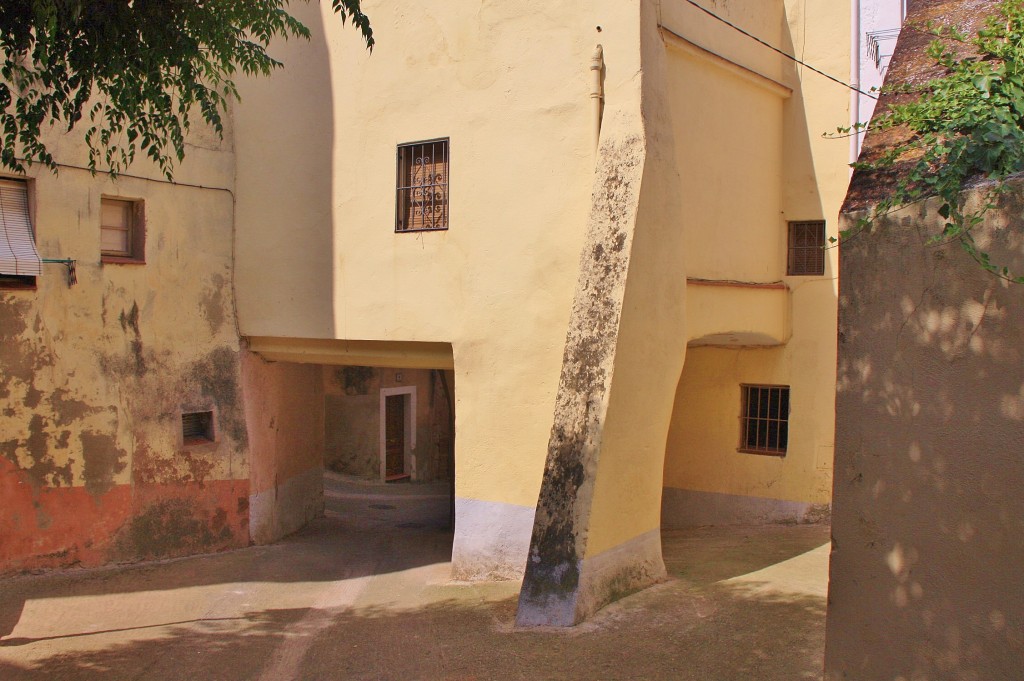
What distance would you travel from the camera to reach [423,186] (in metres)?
10.6

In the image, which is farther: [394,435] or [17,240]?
[394,435]

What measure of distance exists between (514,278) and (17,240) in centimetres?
561

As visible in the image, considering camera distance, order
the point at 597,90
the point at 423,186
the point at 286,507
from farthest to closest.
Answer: the point at 286,507 → the point at 423,186 → the point at 597,90

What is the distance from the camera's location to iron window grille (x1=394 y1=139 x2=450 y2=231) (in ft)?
34.5

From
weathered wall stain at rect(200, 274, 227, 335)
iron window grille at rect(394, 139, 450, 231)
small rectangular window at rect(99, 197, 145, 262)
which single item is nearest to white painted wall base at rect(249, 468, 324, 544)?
weathered wall stain at rect(200, 274, 227, 335)

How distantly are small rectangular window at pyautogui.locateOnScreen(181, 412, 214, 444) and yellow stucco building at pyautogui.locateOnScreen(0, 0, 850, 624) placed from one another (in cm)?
4

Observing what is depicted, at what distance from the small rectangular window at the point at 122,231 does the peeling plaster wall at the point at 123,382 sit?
140 millimetres

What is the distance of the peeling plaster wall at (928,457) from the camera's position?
4695 millimetres

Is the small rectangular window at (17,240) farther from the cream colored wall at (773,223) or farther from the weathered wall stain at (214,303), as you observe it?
the cream colored wall at (773,223)

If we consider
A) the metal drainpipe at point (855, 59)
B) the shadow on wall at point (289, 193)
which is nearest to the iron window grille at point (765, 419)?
the metal drainpipe at point (855, 59)

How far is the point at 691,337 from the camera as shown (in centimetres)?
997

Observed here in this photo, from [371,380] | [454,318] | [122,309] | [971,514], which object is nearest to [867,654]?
[971,514]

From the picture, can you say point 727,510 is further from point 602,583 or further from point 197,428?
point 197,428

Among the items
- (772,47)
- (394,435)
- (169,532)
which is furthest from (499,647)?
(394,435)
